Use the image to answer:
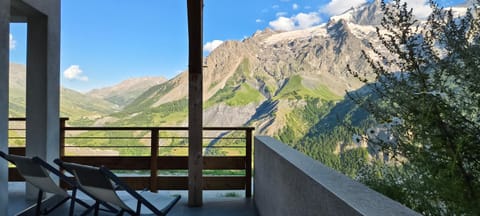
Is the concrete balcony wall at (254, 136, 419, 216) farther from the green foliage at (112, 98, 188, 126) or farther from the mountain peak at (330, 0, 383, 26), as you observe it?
the green foliage at (112, 98, 188, 126)

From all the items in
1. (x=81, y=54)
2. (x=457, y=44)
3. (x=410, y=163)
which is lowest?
(x=410, y=163)

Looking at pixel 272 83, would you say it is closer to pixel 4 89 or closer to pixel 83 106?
pixel 4 89

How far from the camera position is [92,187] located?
297 centimetres

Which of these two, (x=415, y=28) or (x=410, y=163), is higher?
(x=415, y=28)

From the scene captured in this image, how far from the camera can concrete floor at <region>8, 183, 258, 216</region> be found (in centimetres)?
418

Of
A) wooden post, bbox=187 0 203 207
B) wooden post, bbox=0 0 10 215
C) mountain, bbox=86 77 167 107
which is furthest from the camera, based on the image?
mountain, bbox=86 77 167 107

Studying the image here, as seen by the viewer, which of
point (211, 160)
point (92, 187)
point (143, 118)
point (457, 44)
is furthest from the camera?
point (143, 118)

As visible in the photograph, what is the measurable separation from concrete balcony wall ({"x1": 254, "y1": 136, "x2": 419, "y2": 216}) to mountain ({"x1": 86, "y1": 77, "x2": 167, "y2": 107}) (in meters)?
7.31

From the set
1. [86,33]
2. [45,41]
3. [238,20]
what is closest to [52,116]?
[45,41]

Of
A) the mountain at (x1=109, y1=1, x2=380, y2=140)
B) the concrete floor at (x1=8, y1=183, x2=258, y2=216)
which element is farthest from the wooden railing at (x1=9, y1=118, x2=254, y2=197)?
the mountain at (x1=109, y1=1, x2=380, y2=140)

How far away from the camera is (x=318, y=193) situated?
4.78ft

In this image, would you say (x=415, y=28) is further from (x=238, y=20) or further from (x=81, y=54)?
(x=81, y=54)

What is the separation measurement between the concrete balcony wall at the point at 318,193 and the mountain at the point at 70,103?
365 centimetres

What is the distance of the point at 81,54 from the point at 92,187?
10.2 meters
